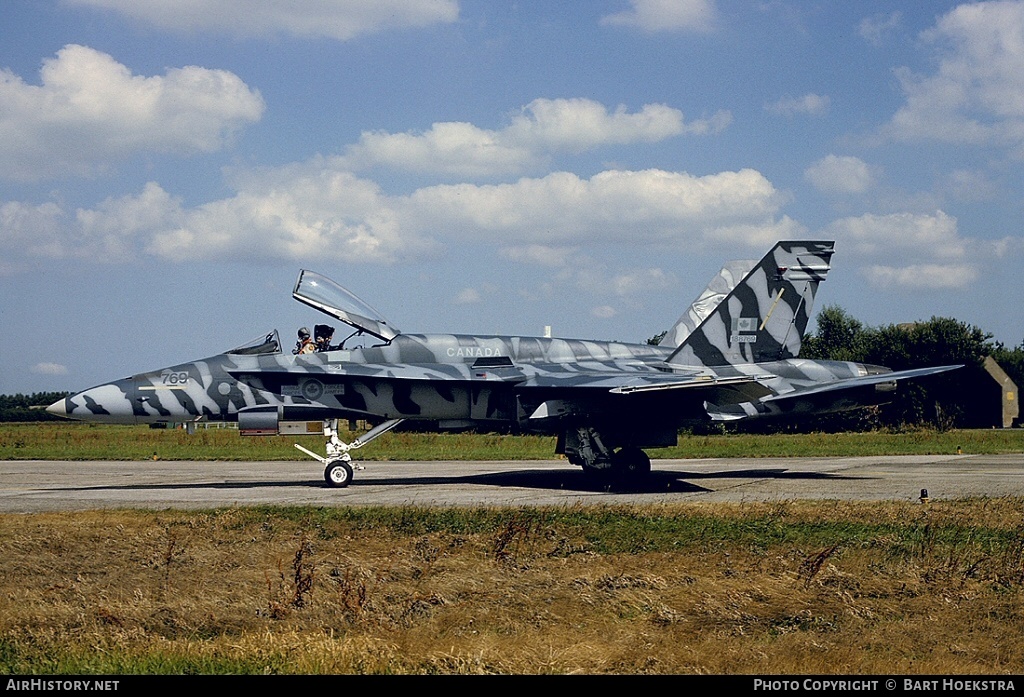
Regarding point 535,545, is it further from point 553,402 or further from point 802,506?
point 553,402

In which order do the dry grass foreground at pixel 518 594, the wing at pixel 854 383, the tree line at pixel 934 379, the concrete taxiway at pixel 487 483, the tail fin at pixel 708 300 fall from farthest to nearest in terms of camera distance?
the tree line at pixel 934 379 → the tail fin at pixel 708 300 → the wing at pixel 854 383 → the concrete taxiway at pixel 487 483 → the dry grass foreground at pixel 518 594

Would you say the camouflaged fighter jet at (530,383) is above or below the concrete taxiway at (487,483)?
above

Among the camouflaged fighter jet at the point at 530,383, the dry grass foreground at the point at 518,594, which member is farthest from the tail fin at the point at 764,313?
the dry grass foreground at the point at 518,594

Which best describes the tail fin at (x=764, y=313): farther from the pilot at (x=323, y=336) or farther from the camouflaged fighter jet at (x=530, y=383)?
the pilot at (x=323, y=336)

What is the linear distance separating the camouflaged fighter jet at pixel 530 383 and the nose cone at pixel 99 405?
0.02 m

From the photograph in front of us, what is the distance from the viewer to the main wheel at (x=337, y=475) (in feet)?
63.1

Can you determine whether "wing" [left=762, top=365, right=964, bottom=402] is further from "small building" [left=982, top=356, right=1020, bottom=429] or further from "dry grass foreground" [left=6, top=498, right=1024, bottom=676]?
"small building" [left=982, top=356, right=1020, bottom=429]

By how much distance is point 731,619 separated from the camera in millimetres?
8156

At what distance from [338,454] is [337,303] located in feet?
9.81

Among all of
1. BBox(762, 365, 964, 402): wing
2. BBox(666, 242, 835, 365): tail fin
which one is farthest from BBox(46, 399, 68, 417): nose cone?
BBox(762, 365, 964, 402): wing

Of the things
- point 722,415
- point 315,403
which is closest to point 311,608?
point 315,403

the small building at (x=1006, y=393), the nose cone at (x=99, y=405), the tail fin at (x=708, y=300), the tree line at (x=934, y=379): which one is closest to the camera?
the nose cone at (x=99, y=405)

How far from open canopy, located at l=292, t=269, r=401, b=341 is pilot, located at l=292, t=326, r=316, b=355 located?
65cm

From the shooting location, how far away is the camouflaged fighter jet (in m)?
18.8
